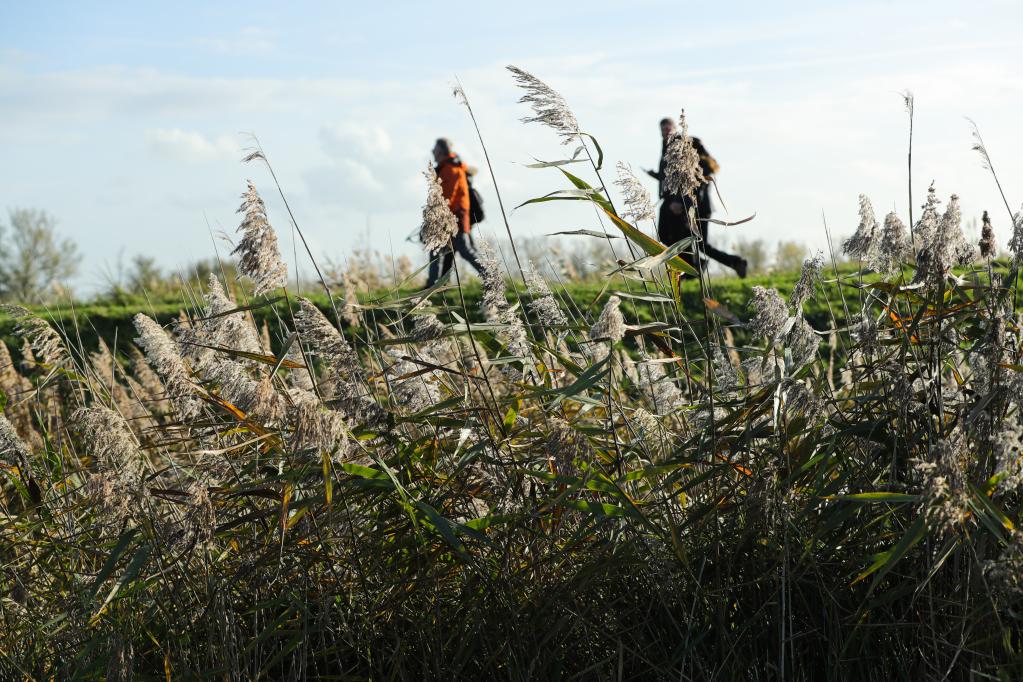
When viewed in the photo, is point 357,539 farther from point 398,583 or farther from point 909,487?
point 909,487

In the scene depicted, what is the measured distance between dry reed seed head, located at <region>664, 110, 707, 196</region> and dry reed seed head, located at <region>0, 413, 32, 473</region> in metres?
1.81

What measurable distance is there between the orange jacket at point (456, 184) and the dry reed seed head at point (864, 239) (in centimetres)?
606

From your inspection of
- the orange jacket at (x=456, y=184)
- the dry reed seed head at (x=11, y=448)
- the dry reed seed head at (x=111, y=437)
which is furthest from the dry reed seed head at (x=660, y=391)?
the orange jacket at (x=456, y=184)

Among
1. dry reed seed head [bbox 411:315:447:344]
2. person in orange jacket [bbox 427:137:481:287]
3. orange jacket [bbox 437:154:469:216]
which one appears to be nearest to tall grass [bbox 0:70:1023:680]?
dry reed seed head [bbox 411:315:447:344]

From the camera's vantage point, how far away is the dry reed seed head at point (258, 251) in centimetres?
221

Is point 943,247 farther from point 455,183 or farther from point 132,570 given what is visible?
point 455,183

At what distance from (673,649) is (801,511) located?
1.39 feet

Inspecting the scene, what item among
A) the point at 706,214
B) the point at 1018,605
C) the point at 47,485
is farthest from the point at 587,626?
the point at 706,214

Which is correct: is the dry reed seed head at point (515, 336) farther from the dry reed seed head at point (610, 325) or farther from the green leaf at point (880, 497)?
the green leaf at point (880, 497)

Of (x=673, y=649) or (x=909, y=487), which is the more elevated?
(x=909, y=487)

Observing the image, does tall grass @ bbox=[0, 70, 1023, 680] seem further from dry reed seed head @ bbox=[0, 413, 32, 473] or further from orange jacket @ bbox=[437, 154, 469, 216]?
orange jacket @ bbox=[437, 154, 469, 216]

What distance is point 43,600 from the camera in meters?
2.72

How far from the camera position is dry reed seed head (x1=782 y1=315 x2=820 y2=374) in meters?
2.42

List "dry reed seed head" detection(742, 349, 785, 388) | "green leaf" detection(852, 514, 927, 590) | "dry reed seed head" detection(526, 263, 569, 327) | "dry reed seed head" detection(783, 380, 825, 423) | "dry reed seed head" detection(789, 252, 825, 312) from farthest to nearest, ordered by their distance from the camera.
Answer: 1. "dry reed seed head" detection(526, 263, 569, 327)
2. "dry reed seed head" detection(742, 349, 785, 388)
3. "dry reed seed head" detection(789, 252, 825, 312)
4. "dry reed seed head" detection(783, 380, 825, 423)
5. "green leaf" detection(852, 514, 927, 590)
